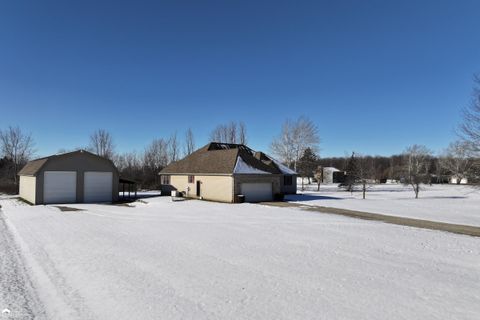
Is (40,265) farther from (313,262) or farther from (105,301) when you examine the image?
(313,262)

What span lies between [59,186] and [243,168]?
51.2 feet

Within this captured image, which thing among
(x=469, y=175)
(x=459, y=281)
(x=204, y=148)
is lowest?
(x=459, y=281)

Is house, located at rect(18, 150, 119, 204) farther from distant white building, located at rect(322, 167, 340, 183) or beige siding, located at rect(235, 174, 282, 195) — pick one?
distant white building, located at rect(322, 167, 340, 183)

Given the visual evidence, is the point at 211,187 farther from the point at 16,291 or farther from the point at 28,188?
the point at 16,291

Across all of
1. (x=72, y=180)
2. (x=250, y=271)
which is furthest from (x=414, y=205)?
(x=72, y=180)

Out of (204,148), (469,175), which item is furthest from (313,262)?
(204,148)

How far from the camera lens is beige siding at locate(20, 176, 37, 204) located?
95.5 feet

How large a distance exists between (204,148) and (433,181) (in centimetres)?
7792

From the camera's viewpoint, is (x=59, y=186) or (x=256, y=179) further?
(x=256, y=179)

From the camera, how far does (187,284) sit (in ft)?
26.4

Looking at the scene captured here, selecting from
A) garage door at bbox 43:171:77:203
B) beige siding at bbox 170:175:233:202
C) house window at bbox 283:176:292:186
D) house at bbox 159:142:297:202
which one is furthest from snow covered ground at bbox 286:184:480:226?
garage door at bbox 43:171:77:203

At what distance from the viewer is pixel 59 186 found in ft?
97.2

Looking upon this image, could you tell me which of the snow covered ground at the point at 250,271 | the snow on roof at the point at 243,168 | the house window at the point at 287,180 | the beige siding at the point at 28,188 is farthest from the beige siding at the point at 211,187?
the snow covered ground at the point at 250,271

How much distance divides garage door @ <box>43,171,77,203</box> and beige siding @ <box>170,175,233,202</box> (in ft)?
33.8
